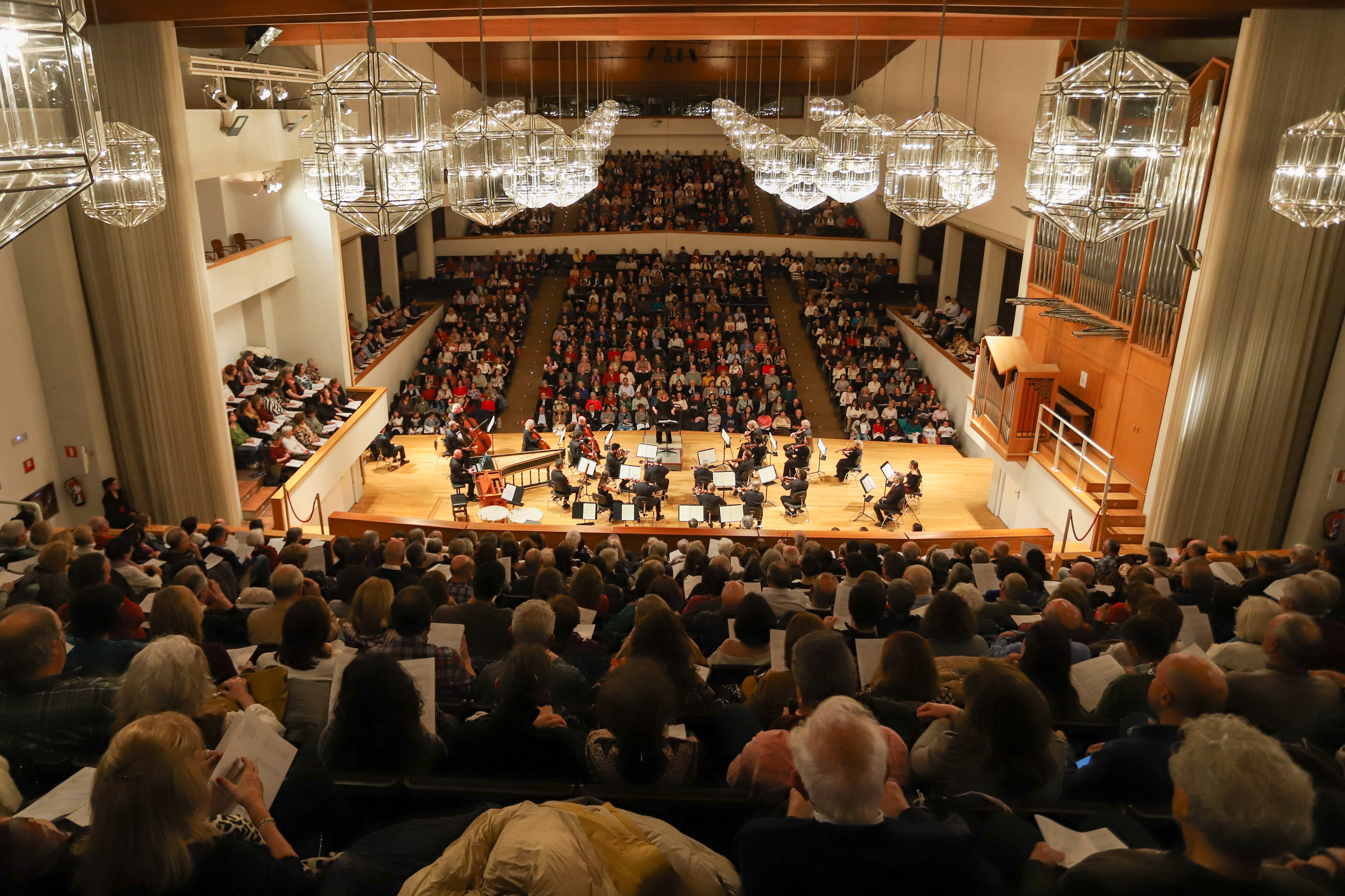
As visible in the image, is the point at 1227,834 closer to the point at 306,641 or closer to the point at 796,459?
the point at 306,641

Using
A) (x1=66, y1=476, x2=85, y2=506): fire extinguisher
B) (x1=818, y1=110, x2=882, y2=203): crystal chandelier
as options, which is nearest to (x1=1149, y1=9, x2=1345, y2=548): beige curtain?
(x1=818, y1=110, x2=882, y2=203): crystal chandelier

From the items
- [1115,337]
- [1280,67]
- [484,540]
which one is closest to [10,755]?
[484,540]

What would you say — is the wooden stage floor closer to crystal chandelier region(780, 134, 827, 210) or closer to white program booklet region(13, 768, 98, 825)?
crystal chandelier region(780, 134, 827, 210)

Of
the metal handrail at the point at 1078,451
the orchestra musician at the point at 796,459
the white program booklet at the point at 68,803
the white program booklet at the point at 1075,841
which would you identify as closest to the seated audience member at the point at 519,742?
the white program booklet at the point at 68,803

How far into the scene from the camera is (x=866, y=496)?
448 inches

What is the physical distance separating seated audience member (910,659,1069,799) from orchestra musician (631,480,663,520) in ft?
27.6

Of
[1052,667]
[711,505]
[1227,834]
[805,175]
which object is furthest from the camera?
[711,505]

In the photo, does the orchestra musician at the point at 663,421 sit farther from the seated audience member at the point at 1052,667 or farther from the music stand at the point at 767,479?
the seated audience member at the point at 1052,667

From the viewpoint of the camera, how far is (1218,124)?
25.8 feet

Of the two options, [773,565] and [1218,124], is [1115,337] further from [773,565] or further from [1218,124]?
[773,565]

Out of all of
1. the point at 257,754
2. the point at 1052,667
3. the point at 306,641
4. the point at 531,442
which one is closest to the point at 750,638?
the point at 1052,667

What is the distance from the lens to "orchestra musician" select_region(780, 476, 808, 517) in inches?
430

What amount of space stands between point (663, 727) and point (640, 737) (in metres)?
0.07

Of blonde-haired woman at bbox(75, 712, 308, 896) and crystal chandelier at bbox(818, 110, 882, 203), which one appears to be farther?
crystal chandelier at bbox(818, 110, 882, 203)
